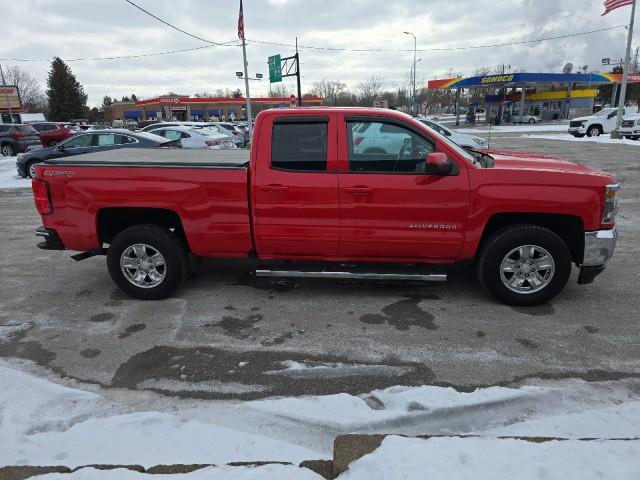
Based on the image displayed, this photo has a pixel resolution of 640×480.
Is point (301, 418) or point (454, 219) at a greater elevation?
point (454, 219)

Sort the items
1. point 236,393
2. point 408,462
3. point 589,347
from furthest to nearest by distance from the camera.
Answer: point 589,347 → point 236,393 → point 408,462

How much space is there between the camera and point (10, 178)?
629 inches

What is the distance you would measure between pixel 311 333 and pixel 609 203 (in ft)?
9.80

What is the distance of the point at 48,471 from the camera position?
8.55 ft

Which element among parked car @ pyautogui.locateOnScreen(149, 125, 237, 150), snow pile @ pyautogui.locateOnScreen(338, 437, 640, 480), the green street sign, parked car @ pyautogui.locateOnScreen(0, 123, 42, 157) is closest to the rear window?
parked car @ pyautogui.locateOnScreen(0, 123, 42, 157)

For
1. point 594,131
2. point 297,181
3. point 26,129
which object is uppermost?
point 26,129

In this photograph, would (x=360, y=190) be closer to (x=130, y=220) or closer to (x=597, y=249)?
(x=597, y=249)

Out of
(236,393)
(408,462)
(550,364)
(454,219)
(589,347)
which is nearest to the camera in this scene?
(408,462)

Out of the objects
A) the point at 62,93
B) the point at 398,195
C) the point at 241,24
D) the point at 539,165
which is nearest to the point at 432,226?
the point at 398,195

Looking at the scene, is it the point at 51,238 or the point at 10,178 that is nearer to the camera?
the point at 51,238

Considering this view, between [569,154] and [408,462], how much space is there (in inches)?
788

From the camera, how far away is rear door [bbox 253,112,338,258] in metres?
4.58

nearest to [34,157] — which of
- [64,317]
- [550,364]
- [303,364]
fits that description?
[64,317]

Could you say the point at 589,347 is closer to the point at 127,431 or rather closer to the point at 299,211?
the point at 299,211
